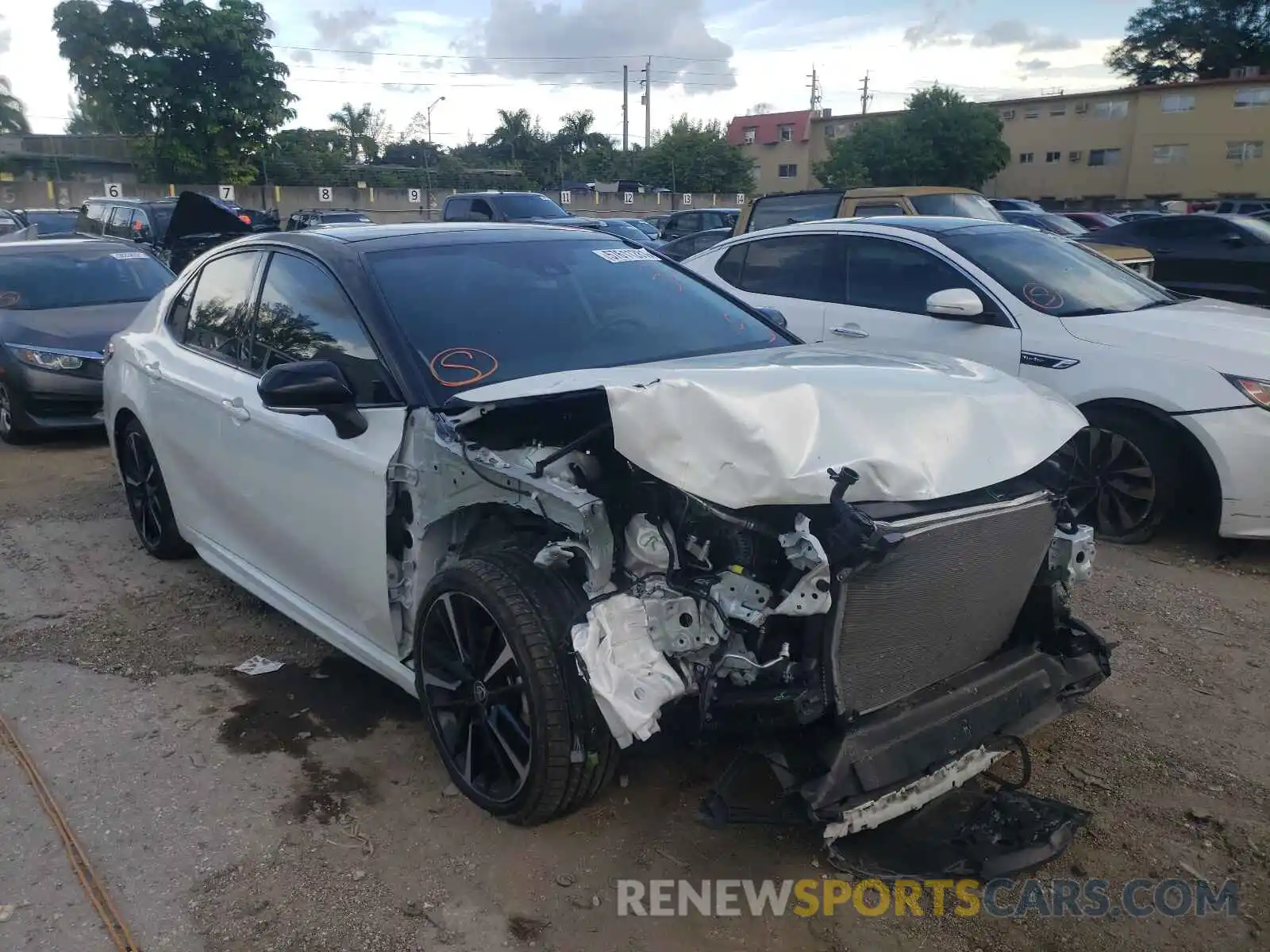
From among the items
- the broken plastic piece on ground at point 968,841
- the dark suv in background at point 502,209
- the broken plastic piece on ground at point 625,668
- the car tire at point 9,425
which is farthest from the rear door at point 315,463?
the dark suv in background at point 502,209

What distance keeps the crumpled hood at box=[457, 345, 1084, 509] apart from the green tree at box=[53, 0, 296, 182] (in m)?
36.6

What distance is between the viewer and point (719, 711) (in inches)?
97.9

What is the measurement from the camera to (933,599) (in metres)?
2.63

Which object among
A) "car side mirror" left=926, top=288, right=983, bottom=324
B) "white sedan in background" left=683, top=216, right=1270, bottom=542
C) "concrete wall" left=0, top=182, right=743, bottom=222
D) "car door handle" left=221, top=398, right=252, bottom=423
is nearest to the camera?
"car door handle" left=221, top=398, right=252, bottom=423

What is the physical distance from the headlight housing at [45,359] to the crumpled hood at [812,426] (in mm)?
6227

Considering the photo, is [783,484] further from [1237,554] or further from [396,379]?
[1237,554]

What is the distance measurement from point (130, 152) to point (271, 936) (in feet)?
131

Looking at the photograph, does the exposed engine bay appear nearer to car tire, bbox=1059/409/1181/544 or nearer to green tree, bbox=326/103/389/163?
car tire, bbox=1059/409/1181/544

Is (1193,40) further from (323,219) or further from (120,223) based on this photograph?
(120,223)

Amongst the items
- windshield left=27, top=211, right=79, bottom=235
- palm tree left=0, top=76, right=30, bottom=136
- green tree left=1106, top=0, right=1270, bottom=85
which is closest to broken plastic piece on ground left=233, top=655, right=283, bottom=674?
windshield left=27, top=211, right=79, bottom=235

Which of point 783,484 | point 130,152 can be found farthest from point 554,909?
point 130,152

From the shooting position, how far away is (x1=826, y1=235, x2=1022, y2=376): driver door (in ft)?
18.9

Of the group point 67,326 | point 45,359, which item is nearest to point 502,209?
point 67,326

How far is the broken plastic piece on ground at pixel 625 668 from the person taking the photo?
240cm
